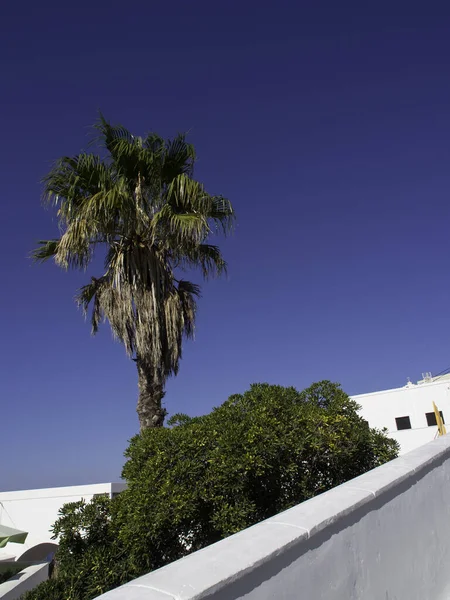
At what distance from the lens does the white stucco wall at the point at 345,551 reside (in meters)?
1.75

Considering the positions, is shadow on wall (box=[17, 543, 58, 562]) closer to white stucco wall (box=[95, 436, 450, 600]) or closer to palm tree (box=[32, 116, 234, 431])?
palm tree (box=[32, 116, 234, 431])

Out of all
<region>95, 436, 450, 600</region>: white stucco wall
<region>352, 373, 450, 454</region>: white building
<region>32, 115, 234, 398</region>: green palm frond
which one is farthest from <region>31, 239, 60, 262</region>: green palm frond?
<region>352, 373, 450, 454</region>: white building

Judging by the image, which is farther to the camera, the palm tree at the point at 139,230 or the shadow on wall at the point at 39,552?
the shadow on wall at the point at 39,552

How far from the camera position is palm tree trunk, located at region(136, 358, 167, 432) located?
28.1ft

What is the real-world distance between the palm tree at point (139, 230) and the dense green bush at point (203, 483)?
9.95 feet

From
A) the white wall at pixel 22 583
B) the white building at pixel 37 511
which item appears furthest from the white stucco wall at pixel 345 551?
the white building at pixel 37 511

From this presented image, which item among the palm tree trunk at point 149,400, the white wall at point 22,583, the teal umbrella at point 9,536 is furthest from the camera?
the teal umbrella at point 9,536

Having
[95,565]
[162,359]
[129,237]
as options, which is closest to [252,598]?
[95,565]

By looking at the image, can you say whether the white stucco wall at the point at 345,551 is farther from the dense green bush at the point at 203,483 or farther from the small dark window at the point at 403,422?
the small dark window at the point at 403,422

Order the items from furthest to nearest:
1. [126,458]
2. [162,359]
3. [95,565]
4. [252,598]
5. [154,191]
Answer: [154,191], [162,359], [126,458], [95,565], [252,598]

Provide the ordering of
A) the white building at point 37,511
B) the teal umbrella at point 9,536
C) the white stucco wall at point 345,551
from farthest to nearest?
the white building at point 37,511 → the teal umbrella at point 9,536 → the white stucco wall at point 345,551

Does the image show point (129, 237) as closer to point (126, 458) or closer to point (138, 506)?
point (126, 458)

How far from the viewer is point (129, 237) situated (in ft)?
31.3

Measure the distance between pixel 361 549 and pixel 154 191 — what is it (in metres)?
8.24
